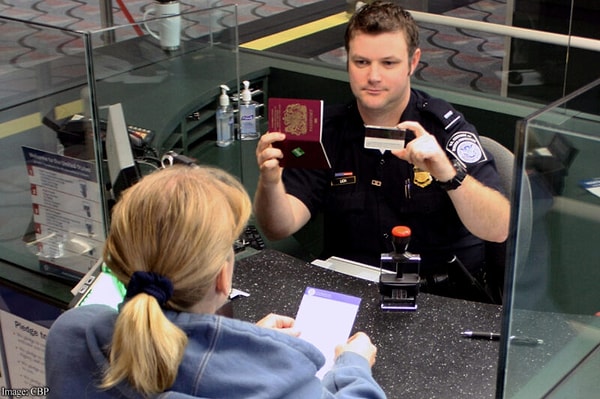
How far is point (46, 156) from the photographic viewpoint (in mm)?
2182

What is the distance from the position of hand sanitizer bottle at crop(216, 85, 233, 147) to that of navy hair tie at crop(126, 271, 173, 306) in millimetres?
1714

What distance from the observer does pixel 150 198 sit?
1314 millimetres

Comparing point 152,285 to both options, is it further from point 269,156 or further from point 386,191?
point 386,191

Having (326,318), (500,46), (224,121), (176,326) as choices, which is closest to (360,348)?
(326,318)

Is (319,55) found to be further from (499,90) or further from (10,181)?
(10,181)

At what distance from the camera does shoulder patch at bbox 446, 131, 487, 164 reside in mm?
2543

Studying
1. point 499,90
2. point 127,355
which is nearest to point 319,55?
point 499,90

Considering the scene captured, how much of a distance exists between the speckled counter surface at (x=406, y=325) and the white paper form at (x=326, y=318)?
4.1 inches

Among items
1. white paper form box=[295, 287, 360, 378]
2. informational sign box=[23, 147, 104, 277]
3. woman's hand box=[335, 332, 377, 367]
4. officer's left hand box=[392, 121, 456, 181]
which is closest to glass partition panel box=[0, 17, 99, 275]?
informational sign box=[23, 147, 104, 277]

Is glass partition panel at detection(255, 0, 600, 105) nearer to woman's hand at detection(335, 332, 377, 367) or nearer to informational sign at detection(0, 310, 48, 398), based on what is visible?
informational sign at detection(0, 310, 48, 398)

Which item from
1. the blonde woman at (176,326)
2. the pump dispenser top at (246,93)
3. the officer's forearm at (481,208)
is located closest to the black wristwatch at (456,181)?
the officer's forearm at (481,208)

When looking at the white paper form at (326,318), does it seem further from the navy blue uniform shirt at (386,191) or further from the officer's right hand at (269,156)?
the navy blue uniform shirt at (386,191)

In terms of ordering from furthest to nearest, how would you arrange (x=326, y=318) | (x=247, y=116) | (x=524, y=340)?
(x=247, y=116)
(x=326, y=318)
(x=524, y=340)

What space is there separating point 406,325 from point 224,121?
1.13 metres
